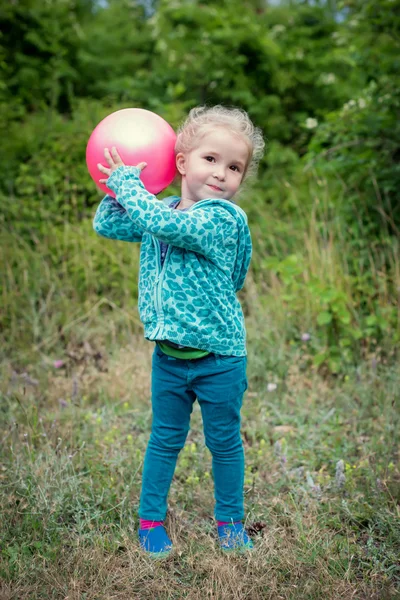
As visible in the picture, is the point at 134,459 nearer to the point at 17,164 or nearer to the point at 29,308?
the point at 29,308

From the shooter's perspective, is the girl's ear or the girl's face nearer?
the girl's face

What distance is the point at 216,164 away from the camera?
2.24m

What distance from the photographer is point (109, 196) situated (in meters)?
2.39

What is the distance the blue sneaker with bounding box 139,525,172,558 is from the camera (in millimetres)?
2361

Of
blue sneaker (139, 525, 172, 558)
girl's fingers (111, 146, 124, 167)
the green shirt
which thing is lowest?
blue sneaker (139, 525, 172, 558)

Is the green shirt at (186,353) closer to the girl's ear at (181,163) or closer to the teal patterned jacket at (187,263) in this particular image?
the teal patterned jacket at (187,263)

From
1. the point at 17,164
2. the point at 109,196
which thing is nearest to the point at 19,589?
A: the point at 109,196

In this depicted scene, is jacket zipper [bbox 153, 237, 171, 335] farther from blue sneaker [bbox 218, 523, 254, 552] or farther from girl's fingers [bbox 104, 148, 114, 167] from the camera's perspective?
blue sneaker [bbox 218, 523, 254, 552]

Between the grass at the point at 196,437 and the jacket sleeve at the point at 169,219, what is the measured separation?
1166mm

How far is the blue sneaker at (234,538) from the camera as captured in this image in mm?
2348

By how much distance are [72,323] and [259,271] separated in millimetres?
1592

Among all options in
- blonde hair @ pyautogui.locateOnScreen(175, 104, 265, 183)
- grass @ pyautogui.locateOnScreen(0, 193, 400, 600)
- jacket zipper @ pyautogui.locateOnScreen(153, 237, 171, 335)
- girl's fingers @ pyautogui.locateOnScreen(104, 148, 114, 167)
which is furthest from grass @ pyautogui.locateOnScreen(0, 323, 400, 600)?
blonde hair @ pyautogui.locateOnScreen(175, 104, 265, 183)

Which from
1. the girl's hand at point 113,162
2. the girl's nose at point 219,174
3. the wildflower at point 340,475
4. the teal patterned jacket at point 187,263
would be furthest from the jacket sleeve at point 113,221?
the wildflower at point 340,475

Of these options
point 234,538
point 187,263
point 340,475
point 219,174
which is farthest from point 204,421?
point 219,174
